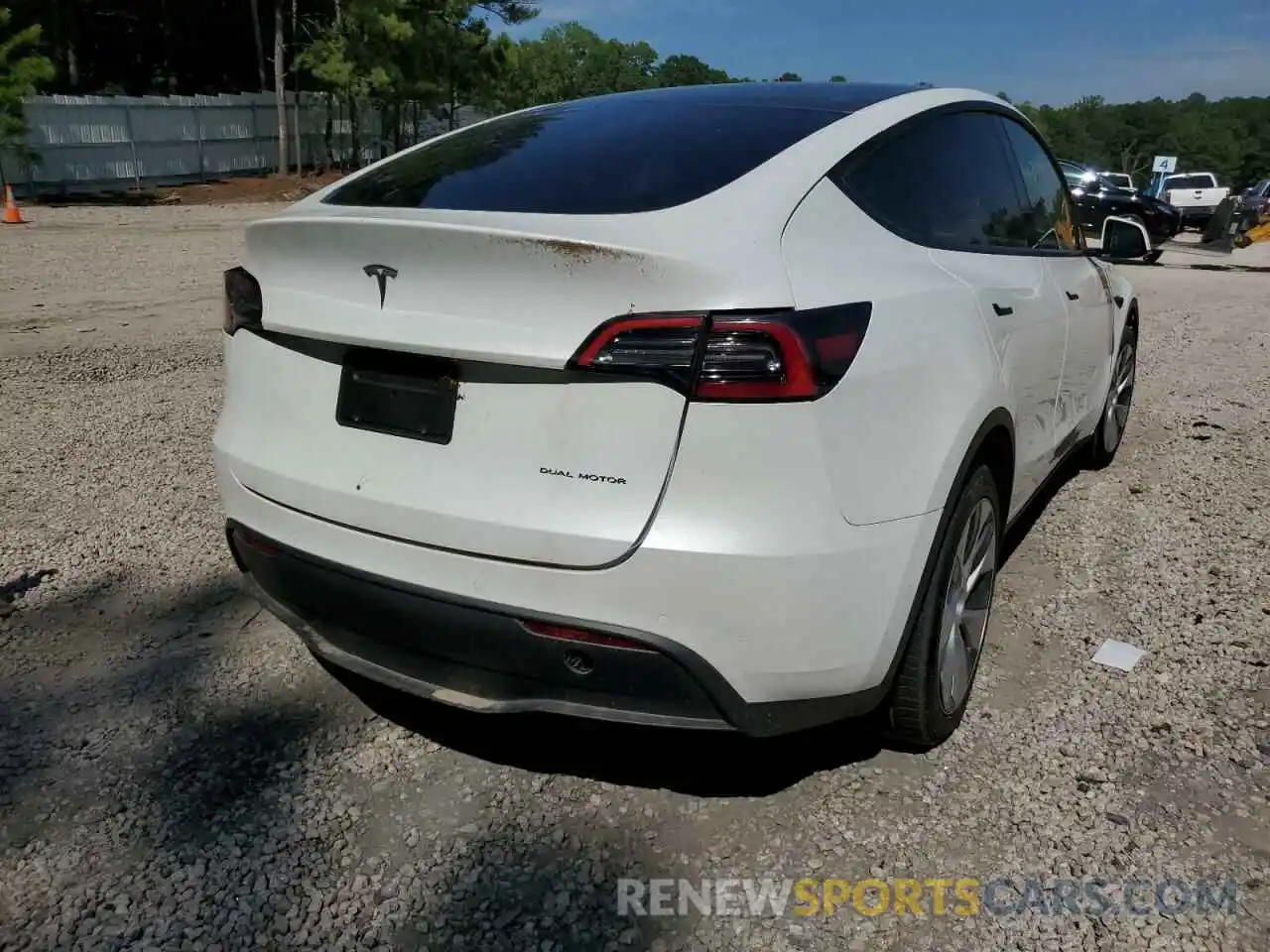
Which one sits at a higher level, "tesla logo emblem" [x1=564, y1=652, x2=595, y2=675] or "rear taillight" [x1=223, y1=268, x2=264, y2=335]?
"rear taillight" [x1=223, y1=268, x2=264, y2=335]

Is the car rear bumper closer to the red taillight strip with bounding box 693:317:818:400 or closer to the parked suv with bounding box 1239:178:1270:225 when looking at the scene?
the red taillight strip with bounding box 693:317:818:400

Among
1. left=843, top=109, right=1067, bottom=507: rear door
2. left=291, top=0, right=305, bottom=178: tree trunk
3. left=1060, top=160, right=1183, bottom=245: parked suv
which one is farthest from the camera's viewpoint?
left=291, top=0, right=305, bottom=178: tree trunk

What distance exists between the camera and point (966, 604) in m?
2.97

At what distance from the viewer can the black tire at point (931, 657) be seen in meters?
2.54

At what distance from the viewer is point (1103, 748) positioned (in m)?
2.89

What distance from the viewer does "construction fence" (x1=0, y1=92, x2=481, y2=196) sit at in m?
24.3

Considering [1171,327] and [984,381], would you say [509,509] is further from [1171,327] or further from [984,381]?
[1171,327]

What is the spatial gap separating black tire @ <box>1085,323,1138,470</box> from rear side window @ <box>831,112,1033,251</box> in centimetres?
168

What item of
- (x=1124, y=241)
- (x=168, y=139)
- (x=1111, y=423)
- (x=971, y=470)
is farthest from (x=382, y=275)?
(x=168, y=139)

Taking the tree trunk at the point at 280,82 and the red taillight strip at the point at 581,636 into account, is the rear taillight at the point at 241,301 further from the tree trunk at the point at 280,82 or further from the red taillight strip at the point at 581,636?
the tree trunk at the point at 280,82

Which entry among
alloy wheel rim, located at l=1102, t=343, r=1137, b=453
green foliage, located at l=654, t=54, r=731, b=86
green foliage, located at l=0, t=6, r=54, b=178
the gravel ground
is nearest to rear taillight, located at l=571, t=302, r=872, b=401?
the gravel ground

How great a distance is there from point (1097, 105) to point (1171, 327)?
16192 centimetres

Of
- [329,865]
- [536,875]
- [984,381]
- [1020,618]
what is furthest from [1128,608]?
[329,865]

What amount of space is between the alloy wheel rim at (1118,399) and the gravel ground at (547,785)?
947 millimetres
